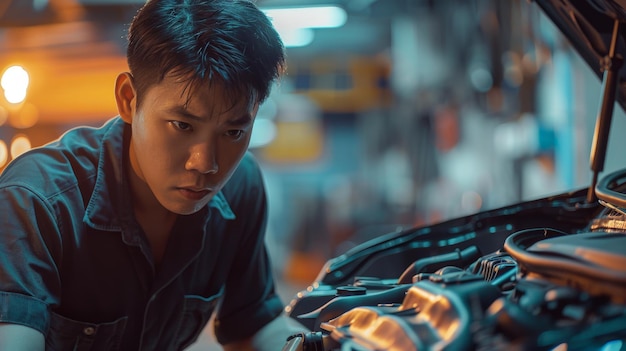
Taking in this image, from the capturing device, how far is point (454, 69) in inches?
215

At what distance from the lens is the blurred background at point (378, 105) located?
3.50 metres

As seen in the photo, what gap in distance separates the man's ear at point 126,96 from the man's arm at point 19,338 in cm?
40

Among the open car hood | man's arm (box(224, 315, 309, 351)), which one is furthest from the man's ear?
the open car hood

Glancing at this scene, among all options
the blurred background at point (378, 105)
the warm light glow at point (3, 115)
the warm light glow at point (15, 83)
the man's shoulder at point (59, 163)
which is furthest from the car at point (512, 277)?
the warm light glow at point (3, 115)

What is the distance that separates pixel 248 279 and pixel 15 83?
12.3 ft

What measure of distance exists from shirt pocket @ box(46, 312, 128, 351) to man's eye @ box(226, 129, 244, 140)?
40 centimetres

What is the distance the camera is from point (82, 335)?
4.05 ft

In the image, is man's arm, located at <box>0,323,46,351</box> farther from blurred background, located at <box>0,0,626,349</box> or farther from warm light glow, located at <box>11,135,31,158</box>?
warm light glow, located at <box>11,135,31,158</box>

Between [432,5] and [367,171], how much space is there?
453 centimetres

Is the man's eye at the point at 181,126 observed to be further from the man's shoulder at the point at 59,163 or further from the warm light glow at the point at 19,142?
the warm light glow at the point at 19,142

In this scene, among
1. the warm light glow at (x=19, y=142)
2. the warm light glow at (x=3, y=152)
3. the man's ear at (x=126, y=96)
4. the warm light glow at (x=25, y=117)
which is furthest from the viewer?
the warm light glow at (x=25, y=117)

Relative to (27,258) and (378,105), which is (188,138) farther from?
(378,105)

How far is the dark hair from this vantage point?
3.67 ft

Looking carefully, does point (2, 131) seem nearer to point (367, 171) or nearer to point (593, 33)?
point (593, 33)
